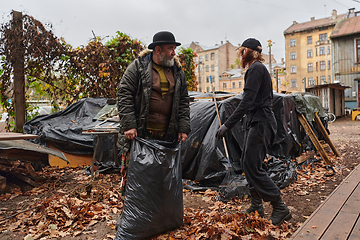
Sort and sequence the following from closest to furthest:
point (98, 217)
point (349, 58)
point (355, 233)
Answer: point (355, 233)
point (98, 217)
point (349, 58)

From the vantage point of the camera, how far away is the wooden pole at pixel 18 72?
6.27m

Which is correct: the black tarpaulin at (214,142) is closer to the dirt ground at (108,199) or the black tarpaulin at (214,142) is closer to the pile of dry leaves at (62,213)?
the dirt ground at (108,199)

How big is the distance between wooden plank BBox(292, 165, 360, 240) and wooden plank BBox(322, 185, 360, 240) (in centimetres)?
4

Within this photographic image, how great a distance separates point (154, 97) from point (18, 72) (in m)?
5.14

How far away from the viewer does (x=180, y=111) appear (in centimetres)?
307

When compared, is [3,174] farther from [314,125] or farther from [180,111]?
[314,125]

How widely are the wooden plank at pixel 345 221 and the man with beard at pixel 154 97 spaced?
1695 mm

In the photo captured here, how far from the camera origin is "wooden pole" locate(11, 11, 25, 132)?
6266 mm

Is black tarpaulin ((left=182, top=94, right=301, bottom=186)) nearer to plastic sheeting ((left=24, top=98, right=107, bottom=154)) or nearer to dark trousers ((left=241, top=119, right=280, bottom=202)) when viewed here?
dark trousers ((left=241, top=119, right=280, bottom=202))

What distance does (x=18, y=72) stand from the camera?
634 centimetres

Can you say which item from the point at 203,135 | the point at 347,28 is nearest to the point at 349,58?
the point at 347,28

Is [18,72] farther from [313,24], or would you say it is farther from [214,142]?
[313,24]

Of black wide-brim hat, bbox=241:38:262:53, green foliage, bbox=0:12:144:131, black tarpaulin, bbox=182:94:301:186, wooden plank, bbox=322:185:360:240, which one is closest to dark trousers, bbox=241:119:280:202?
wooden plank, bbox=322:185:360:240

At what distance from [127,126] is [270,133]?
1637mm
